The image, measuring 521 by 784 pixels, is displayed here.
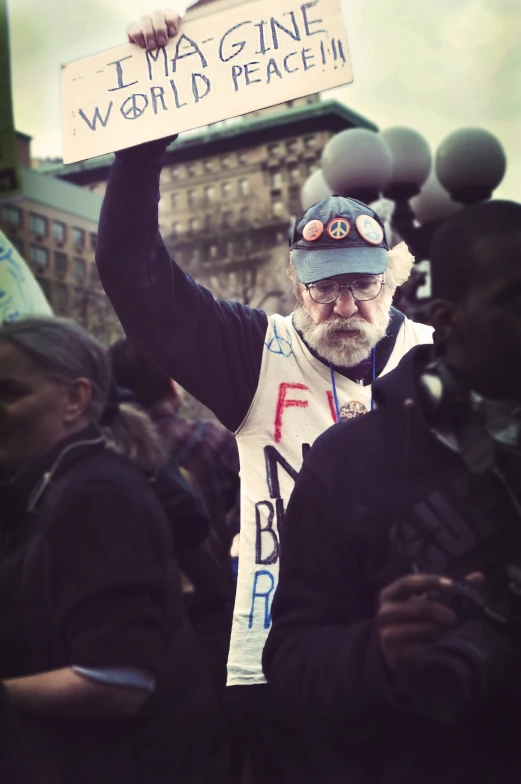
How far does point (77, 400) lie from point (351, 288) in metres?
0.70

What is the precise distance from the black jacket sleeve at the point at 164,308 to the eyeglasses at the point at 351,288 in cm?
18

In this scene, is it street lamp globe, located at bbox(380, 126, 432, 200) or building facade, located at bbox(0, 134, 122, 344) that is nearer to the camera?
street lamp globe, located at bbox(380, 126, 432, 200)

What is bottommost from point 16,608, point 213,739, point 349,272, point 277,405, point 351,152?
point 213,739

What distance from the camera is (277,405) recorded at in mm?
2088

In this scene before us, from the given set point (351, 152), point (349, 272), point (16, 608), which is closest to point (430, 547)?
point (16, 608)

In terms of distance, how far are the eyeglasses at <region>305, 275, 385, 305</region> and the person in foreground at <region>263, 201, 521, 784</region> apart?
760mm

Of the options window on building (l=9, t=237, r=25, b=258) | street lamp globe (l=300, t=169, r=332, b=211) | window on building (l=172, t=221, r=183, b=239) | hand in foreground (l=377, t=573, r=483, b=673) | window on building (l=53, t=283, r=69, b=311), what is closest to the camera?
hand in foreground (l=377, t=573, r=483, b=673)

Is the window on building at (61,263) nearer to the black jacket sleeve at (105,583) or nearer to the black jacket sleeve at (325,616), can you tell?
the black jacket sleeve at (105,583)

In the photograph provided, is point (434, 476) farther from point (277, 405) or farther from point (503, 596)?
point (277, 405)

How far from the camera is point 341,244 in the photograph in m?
2.08

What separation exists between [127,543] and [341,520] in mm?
483

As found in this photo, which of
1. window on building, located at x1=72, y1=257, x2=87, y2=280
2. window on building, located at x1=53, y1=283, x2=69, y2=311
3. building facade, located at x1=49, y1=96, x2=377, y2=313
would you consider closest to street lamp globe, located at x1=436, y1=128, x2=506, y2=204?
window on building, located at x1=72, y1=257, x2=87, y2=280

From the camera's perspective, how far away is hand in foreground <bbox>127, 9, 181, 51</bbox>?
5.70 ft

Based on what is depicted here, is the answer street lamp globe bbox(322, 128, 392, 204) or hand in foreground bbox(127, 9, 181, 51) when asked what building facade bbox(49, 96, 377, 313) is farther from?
hand in foreground bbox(127, 9, 181, 51)
